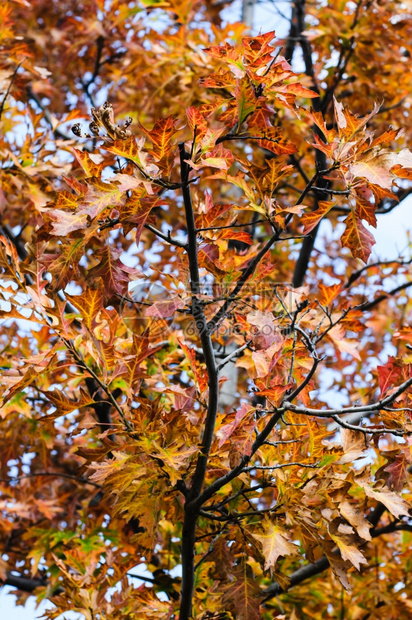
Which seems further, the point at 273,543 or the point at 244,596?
the point at 244,596

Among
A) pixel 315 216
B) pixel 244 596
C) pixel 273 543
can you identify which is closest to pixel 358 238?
pixel 315 216

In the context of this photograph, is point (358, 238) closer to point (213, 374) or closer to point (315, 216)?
point (315, 216)

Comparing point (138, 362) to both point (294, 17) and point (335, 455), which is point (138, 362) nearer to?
point (335, 455)

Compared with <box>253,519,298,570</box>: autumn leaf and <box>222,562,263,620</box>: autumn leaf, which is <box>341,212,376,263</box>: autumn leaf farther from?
<box>222,562,263,620</box>: autumn leaf

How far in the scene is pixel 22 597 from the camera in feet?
10.0

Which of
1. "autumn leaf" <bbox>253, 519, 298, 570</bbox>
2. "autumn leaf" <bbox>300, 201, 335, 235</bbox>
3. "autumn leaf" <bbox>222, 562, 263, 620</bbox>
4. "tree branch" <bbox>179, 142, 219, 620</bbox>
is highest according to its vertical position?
"autumn leaf" <bbox>300, 201, 335, 235</bbox>

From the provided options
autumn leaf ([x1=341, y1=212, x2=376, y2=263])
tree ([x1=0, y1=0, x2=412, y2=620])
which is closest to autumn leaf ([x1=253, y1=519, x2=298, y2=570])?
tree ([x1=0, y1=0, x2=412, y2=620])

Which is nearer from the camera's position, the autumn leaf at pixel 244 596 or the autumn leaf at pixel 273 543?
the autumn leaf at pixel 273 543

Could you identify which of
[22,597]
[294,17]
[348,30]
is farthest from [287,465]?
[294,17]

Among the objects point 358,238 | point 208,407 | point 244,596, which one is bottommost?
point 244,596

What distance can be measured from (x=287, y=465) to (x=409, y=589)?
4.82 feet

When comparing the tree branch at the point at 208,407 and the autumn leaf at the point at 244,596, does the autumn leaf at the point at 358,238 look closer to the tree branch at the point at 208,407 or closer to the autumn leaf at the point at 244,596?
the tree branch at the point at 208,407

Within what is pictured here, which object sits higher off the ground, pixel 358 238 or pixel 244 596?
pixel 358 238

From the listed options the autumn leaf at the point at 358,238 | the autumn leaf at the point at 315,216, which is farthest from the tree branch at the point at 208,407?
the autumn leaf at the point at 358,238
